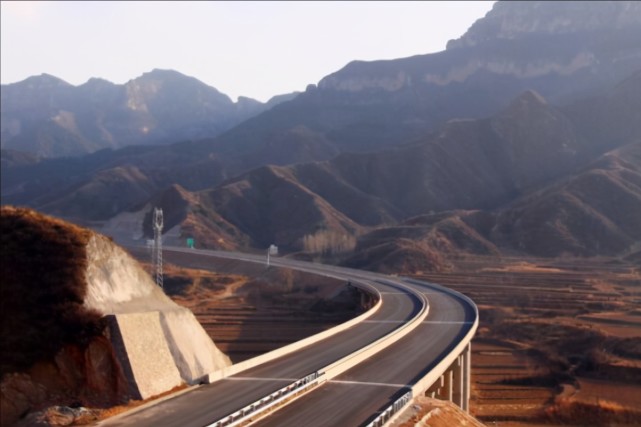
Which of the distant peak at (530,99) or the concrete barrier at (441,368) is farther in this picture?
the distant peak at (530,99)

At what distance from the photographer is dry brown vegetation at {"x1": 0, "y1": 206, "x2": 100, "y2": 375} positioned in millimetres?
24516

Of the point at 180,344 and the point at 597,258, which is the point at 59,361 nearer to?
the point at 180,344

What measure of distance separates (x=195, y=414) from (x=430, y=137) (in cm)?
16965

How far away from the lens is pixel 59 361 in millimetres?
24469

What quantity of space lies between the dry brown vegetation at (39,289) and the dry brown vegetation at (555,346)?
19.0 meters

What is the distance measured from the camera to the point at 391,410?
2308 cm

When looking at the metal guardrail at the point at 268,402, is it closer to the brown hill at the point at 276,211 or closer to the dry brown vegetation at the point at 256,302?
the dry brown vegetation at the point at 256,302

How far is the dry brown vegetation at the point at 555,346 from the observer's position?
39531mm

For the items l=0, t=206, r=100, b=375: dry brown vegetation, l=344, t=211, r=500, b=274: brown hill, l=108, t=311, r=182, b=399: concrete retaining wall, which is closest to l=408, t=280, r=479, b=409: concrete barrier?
l=108, t=311, r=182, b=399: concrete retaining wall

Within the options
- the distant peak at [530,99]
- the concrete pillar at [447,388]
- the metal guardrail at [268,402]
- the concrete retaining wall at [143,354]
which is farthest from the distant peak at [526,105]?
the concrete retaining wall at [143,354]

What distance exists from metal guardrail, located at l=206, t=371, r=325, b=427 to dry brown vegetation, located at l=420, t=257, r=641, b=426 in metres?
13.1

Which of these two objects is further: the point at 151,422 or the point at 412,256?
the point at 412,256

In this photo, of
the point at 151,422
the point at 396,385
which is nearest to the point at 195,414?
the point at 151,422

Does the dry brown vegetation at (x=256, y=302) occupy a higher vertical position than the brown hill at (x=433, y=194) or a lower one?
lower
